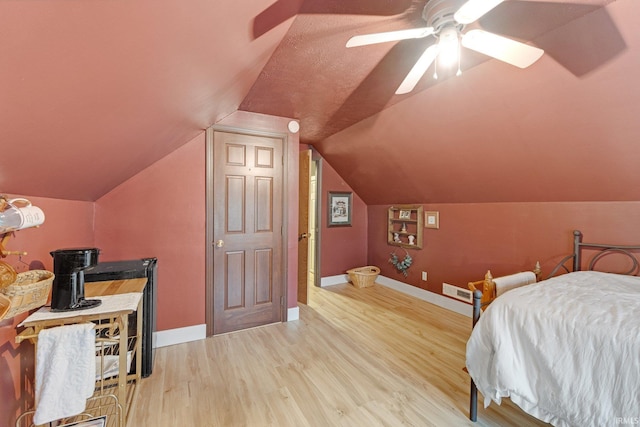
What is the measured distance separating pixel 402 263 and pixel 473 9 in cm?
351

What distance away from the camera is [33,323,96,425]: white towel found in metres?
1.24

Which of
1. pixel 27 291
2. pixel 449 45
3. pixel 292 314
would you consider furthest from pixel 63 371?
pixel 449 45

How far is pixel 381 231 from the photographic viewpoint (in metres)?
4.68

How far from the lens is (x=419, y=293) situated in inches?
155

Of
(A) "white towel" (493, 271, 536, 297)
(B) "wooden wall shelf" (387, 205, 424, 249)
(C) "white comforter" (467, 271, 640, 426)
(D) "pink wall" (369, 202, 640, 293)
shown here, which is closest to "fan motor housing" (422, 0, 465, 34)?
(C) "white comforter" (467, 271, 640, 426)

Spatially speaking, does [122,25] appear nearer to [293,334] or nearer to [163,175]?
[163,175]

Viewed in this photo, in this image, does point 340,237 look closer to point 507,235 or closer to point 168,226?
point 507,235

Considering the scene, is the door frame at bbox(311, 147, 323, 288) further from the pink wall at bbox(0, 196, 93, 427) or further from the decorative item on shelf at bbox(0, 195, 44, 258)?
the decorative item on shelf at bbox(0, 195, 44, 258)

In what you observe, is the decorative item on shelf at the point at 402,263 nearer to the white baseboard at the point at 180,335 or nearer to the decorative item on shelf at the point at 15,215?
the white baseboard at the point at 180,335

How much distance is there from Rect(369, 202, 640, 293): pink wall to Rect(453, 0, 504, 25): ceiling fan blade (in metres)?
2.23

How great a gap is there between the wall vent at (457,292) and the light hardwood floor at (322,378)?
0.84 ft

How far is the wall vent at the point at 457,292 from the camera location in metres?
3.27

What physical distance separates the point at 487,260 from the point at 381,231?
70.0 inches

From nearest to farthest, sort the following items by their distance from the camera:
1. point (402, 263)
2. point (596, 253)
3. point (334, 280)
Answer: point (596, 253)
point (402, 263)
point (334, 280)
